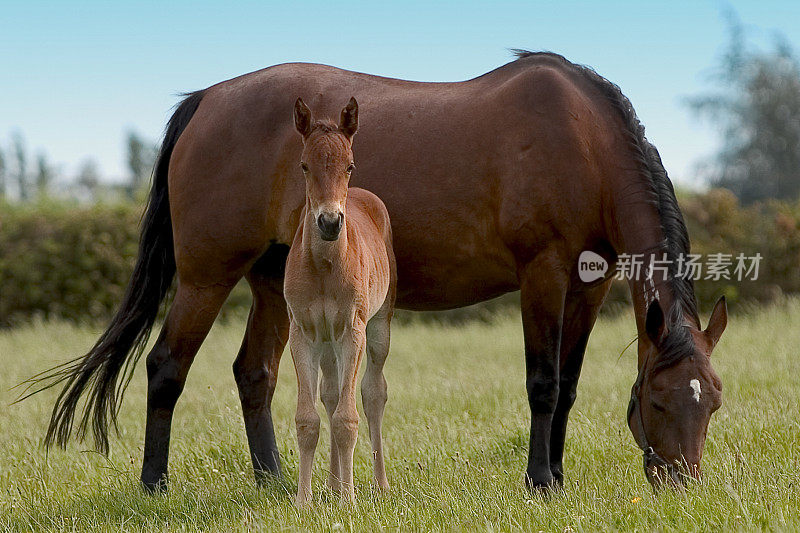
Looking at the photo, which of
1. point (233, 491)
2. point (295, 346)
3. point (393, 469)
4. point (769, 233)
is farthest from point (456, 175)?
point (769, 233)

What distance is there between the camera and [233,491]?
4605 millimetres

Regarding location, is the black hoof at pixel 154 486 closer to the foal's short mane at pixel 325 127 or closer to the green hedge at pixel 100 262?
the foal's short mane at pixel 325 127

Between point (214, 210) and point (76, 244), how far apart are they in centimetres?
1043

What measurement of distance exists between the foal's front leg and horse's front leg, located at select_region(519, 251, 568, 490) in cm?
117

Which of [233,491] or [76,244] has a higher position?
[233,491]

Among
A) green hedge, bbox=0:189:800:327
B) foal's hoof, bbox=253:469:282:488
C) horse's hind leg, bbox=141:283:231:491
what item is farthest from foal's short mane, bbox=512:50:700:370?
green hedge, bbox=0:189:800:327

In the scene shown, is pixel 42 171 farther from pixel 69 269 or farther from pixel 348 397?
pixel 348 397

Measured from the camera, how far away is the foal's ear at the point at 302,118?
365 centimetres

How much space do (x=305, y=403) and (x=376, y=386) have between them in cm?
59

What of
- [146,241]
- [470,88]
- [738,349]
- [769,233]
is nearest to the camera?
[470,88]

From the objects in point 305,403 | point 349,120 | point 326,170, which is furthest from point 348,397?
point 349,120

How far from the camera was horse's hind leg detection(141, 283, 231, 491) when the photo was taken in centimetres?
506

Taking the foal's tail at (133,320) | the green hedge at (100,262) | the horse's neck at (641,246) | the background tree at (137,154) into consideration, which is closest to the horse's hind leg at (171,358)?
the foal's tail at (133,320)

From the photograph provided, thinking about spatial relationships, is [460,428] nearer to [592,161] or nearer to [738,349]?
[592,161]
